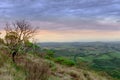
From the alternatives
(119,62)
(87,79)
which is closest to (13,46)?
(87,79)

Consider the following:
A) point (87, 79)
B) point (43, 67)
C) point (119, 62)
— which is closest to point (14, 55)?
point (87, 79)

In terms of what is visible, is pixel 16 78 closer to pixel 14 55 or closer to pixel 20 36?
pixel 14 55

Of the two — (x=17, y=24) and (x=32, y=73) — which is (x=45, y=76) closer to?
(x=32, y=73)

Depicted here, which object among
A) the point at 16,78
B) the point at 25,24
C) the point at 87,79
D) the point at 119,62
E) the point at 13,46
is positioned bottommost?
the point at 119,62

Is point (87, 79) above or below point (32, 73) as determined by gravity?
below

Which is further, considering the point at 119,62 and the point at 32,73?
the point at 119,62

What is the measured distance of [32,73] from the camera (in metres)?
9.81

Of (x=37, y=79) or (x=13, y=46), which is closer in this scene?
(x=37, y=79)

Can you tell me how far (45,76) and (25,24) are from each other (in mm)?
10556

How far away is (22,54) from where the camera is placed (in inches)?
856

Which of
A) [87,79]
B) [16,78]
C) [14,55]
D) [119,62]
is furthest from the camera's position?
[119,62]

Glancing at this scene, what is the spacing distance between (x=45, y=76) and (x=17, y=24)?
10714 millimetres

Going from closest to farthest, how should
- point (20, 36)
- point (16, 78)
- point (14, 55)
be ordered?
1. point (16, 78)
2. point (14, 55)
3. point (20, 36)

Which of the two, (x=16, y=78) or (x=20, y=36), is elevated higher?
(x=20, y=36)
